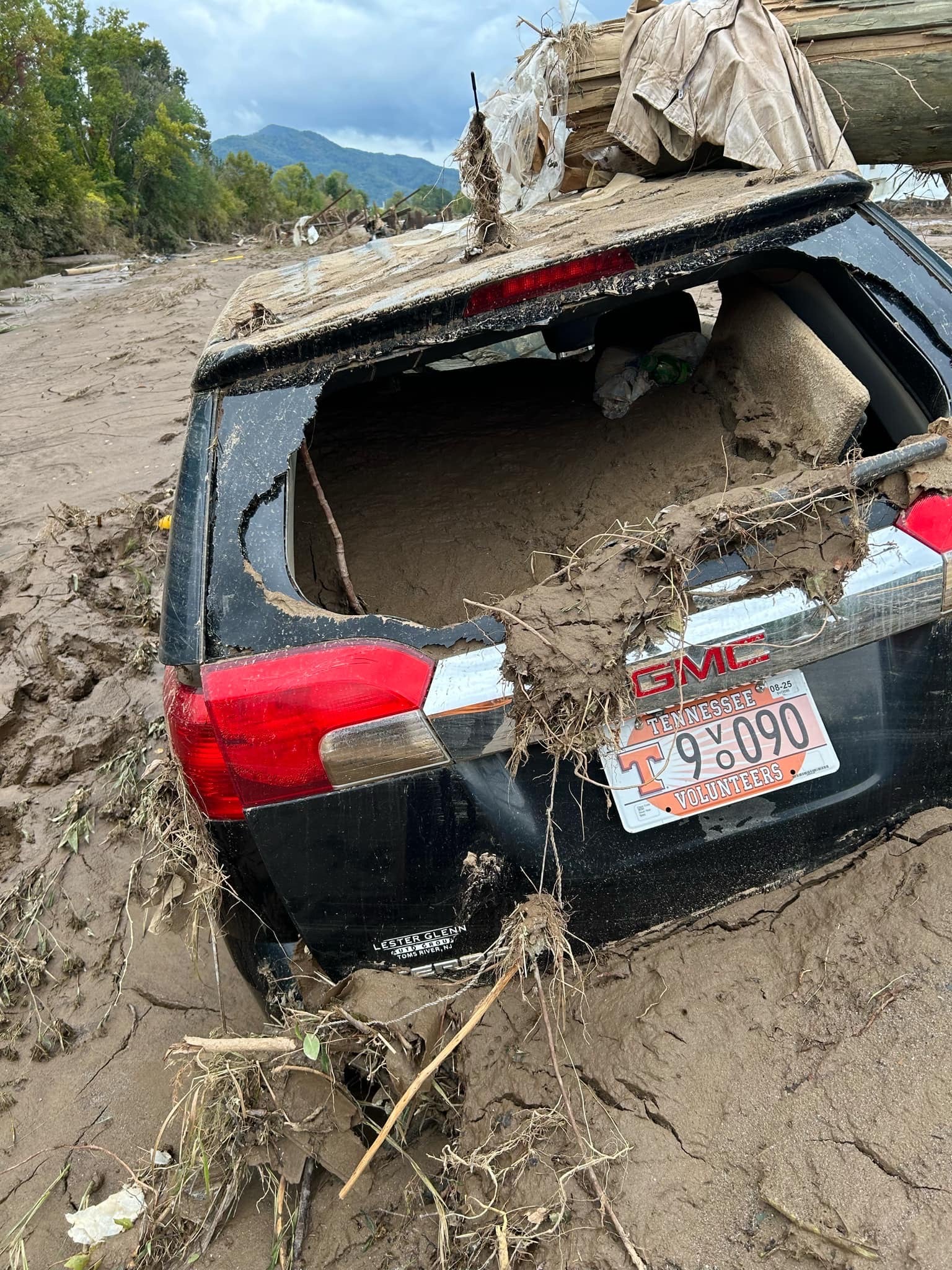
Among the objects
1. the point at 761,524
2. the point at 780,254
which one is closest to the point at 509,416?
the point at 780,254

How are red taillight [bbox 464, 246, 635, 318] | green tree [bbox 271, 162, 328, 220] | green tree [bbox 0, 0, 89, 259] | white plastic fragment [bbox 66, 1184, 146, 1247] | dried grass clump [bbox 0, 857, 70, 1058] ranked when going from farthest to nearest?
green tree [bbox 271, 162, 328, 220] → green tree [bbox 0, 0, 89, 259] → dried grass clump [bbox 0, 857, 70, 1058] → white plastic fragment [bbox 66, 1184, 146, 1247] → red taillight [bbox 464, 246, 635, 318]

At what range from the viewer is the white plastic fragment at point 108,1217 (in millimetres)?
1852

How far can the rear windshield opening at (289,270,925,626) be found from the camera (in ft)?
7.32

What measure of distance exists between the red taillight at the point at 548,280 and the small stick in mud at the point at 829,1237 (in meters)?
1.78

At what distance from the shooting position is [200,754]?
154 centimetres

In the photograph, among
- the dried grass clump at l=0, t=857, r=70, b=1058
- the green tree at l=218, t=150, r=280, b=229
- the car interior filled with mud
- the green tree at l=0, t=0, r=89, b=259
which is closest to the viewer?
the car interior filled with mud

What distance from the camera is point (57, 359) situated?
12258 millimetres

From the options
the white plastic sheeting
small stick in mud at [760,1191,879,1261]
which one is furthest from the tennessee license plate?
the white plastic sheeting

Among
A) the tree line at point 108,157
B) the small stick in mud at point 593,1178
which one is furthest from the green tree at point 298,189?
the small stick in mud at point 593,1178

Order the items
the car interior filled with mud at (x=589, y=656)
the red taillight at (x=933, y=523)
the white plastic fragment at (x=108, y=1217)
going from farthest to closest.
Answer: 1. the white plastic fragment at (x=108, y=1217)
2. the red taillight at (x=933, y=523)
3. the car interior filled with mud at (x=589, y=656)

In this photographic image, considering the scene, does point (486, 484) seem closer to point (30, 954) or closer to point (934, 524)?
point (934, 524)

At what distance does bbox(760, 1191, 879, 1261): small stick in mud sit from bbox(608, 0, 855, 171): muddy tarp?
336cm

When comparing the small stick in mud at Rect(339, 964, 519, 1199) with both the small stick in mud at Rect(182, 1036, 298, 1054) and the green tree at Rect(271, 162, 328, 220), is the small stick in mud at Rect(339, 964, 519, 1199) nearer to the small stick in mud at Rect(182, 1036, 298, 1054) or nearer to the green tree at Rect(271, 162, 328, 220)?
the small stick in mud at Rect(182, 1036, 298, 1054)

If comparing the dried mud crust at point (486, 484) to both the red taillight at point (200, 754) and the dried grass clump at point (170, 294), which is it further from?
the dried grass clump at point (170, 294)
